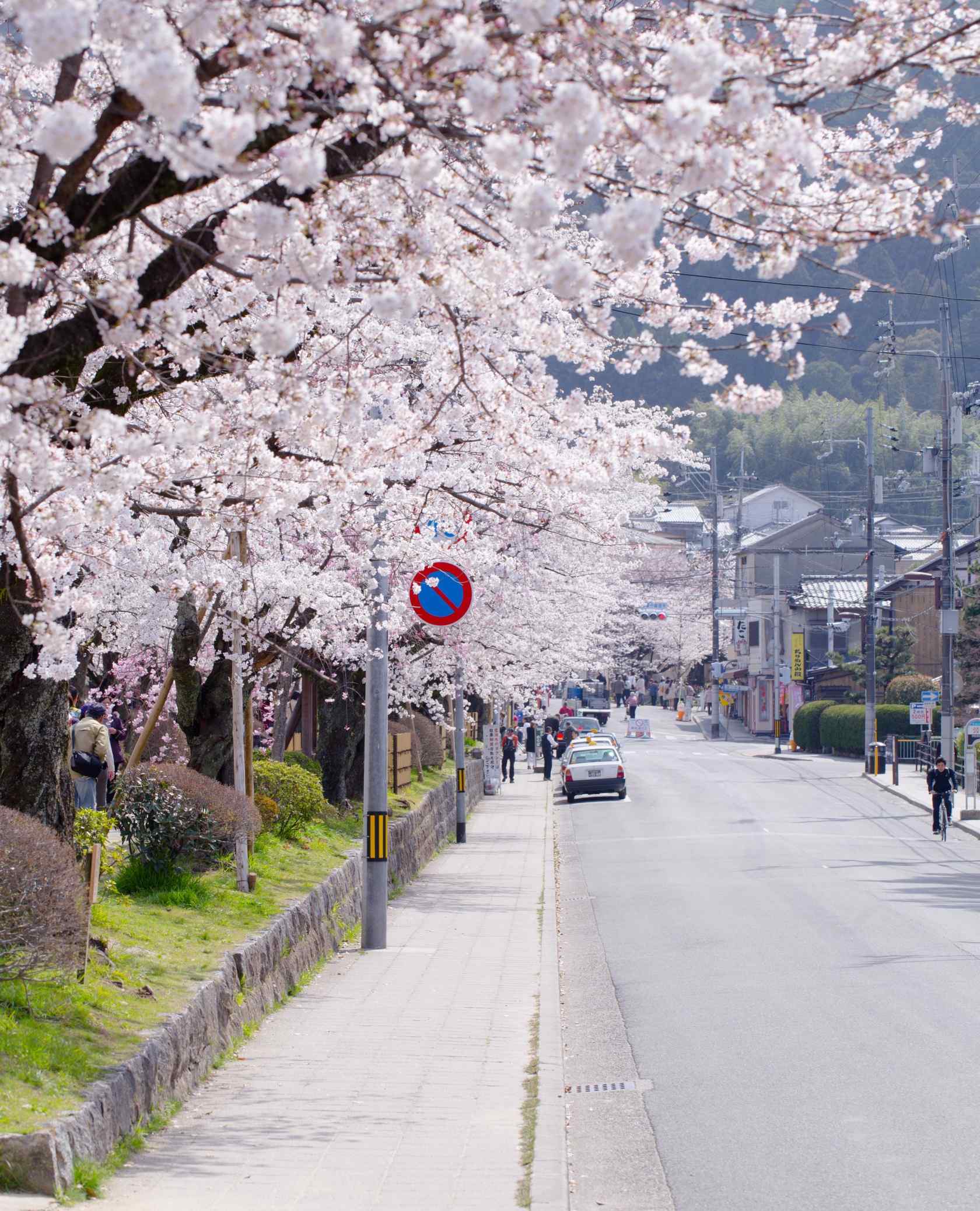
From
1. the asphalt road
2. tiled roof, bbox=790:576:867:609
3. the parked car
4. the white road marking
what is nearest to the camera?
the asphalt road

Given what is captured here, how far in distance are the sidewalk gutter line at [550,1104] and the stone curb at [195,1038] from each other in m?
1.93

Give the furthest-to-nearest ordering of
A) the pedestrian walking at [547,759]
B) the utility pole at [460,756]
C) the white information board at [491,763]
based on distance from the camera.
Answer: the pedestrian walking at [547,759], the white information board at [491,763], the utility pole at [460,756]

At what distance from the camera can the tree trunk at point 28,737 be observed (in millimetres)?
8938

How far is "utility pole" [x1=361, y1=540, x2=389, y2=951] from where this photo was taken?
14.8 m

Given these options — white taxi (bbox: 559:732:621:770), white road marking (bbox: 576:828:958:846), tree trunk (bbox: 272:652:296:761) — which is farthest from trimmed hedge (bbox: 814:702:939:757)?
tree trunk (bbox: 272:652:296:761)

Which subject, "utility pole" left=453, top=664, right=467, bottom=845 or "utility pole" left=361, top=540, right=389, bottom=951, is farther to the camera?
"utility pole" left=453, top=664, right=467, bottom=845

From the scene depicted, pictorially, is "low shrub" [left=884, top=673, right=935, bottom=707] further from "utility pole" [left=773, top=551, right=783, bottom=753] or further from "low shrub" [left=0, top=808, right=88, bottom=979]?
"low shrub" [left=0, top=808, right=88, bottom=979]

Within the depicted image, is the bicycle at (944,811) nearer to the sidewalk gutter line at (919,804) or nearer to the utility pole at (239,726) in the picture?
the sidewalk gutter line at (919,804)

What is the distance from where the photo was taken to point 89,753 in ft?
52.6

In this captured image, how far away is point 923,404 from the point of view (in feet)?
411

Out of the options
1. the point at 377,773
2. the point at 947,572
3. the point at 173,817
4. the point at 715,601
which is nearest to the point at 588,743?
the point at 947,572

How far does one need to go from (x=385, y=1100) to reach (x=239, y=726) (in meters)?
5.91

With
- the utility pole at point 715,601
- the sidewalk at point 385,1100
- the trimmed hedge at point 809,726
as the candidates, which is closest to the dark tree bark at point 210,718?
the sidewalk at point 385,1100

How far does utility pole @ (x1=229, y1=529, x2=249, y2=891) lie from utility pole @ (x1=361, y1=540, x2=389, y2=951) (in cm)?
139
